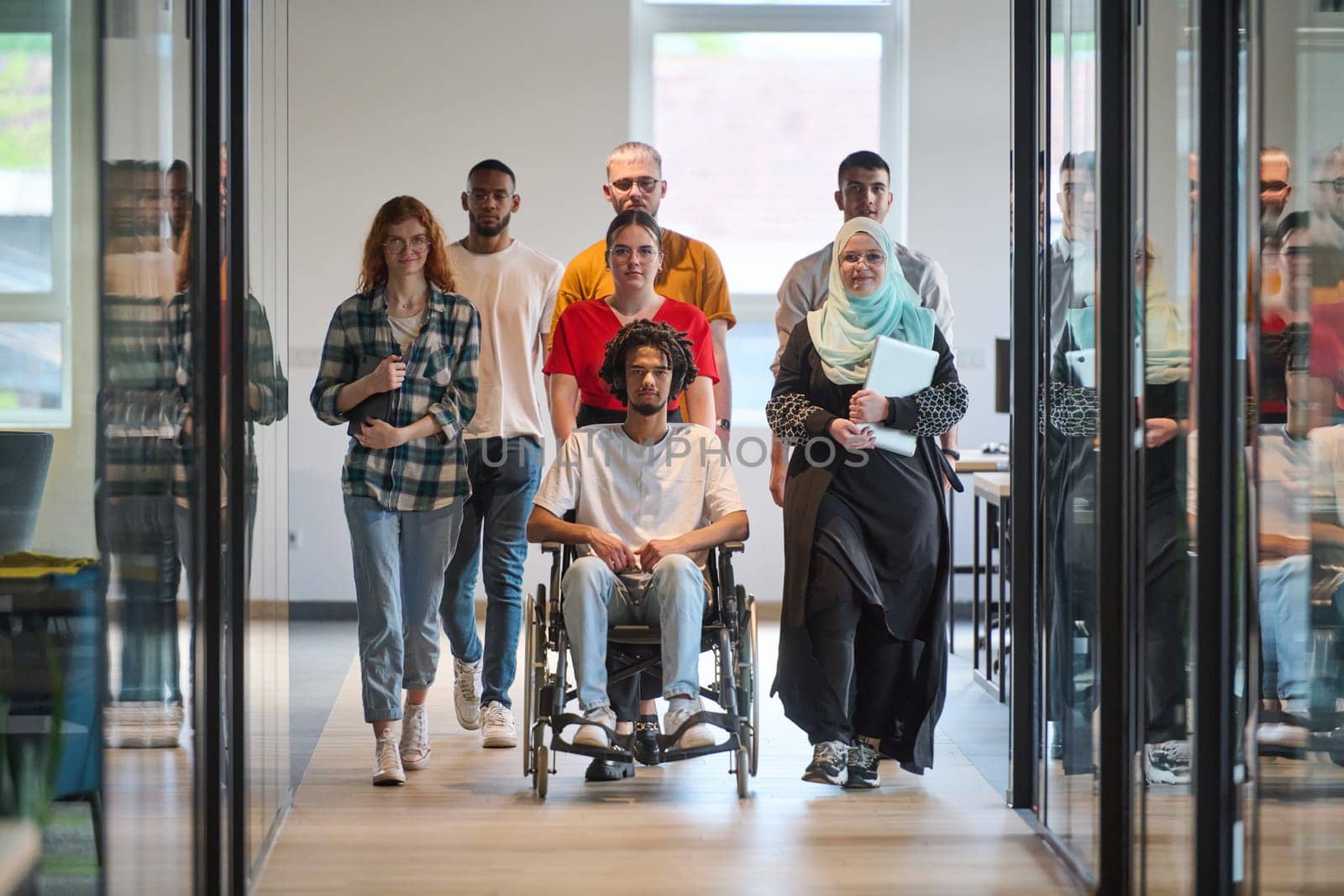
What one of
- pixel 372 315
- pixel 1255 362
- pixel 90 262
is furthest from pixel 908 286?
pixel 90 262

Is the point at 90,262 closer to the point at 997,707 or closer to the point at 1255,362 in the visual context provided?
the point at 1255,362

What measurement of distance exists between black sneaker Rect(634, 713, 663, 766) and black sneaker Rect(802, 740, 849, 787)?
0.41 meters

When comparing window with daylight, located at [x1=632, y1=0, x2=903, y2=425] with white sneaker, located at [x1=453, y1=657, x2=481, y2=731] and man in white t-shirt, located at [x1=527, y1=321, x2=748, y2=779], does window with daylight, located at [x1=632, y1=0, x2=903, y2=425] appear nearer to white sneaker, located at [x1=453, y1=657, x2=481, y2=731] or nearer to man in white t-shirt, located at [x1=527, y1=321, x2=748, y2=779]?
white sneaker, located at [x1=453, y1=657, x2=481, y2=731]

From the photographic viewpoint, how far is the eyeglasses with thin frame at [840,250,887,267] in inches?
143

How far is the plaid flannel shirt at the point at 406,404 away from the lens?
11.7 ft

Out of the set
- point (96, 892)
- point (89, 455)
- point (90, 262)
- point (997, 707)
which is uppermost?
point (90, 262)

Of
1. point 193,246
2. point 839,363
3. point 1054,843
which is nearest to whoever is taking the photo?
point 193,246

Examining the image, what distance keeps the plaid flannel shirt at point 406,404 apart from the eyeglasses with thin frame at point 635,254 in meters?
0.48

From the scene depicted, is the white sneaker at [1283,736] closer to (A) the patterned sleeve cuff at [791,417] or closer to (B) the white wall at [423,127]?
(A) the patterned sleeve cuff at [791,417]

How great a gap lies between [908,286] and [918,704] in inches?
39.8

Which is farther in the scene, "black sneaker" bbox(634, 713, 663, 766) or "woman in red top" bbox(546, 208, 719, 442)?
"woman in red top" bbox(546, 208, 719, 442)

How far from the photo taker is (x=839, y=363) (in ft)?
11.8

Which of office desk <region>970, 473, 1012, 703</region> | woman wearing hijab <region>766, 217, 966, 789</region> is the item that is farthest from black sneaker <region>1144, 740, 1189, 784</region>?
office desk <region>970, 473, 1012, 703</region>

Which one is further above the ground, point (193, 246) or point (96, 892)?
point (193, 246)
